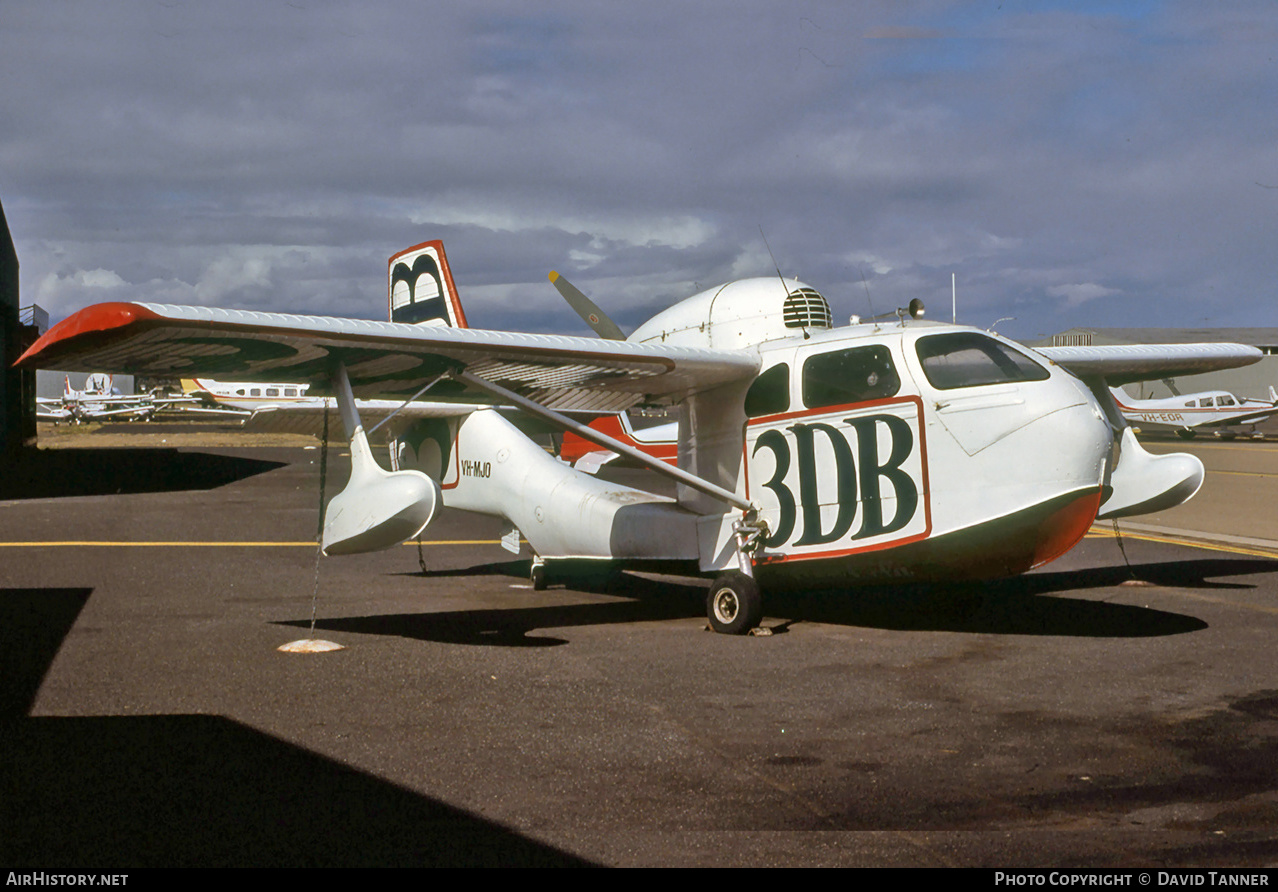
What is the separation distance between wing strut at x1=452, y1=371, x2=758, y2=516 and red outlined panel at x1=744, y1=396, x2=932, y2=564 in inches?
8.4

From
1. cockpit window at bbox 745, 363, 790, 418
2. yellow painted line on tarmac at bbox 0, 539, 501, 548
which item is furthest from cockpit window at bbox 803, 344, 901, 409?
yellow painted line on tarmac at bbox 0, 539, 501, 548

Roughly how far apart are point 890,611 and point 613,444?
3.15 m

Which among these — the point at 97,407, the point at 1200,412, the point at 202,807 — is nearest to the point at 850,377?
the point at 202,807

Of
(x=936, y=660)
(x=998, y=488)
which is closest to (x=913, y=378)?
(x=998, y=488)

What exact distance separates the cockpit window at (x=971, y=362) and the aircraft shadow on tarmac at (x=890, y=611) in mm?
2242

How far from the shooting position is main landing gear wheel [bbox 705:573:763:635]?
881 centimetres

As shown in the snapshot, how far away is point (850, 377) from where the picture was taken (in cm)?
884

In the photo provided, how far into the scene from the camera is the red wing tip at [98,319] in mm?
6773

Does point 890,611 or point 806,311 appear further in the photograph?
point 806,311

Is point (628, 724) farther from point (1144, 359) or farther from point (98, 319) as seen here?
point (1144, 359)

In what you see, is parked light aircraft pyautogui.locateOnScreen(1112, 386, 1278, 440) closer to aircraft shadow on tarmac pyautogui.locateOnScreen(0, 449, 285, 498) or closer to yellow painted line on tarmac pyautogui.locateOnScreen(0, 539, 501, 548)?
aircraft shadow on tarmac pyautogui.locateOnScreen(0, 449, 285, 498)

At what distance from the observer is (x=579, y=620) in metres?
→ 9.83

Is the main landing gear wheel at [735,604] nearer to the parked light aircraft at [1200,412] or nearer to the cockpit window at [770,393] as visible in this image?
the cockpit window at [770,393]

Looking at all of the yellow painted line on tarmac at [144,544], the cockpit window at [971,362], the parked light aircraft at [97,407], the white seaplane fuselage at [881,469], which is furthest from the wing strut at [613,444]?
the parked light aircraft at [97,407]
